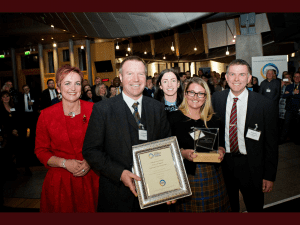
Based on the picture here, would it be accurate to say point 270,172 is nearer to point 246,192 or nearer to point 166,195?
point 246,192

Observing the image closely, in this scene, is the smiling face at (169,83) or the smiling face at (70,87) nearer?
the smiling face at (70,87)

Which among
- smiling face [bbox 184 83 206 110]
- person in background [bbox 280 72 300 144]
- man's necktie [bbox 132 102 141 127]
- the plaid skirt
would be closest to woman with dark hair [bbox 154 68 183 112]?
smiling face [bbox 184 83 206 110]

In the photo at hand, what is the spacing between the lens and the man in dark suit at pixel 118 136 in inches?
58.6

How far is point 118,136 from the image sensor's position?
153cm

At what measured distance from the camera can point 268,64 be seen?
780 cm

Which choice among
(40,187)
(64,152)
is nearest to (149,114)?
(64,152)

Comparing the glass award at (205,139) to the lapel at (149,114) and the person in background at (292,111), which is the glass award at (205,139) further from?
the person in background at (292,111)

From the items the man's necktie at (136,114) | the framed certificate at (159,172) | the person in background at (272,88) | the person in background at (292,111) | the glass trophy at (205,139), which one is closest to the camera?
the framed certificate at (159,172)

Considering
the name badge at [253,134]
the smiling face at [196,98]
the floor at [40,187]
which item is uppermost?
the smiling face at [196,98]

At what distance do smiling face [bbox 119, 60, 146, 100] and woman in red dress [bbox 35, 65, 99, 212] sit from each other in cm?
58

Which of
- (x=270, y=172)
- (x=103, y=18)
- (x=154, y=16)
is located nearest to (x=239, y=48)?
(x=154, y=16)

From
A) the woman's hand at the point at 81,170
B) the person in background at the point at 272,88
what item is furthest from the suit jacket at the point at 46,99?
the person in background at the point at 272,88

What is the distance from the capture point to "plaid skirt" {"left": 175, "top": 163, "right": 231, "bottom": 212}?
6.07ft

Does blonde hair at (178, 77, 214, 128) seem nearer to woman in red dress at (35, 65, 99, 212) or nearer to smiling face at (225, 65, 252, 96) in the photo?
smiling face at (225, 65, 252, 96)
